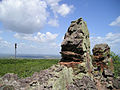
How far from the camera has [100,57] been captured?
21.4 m

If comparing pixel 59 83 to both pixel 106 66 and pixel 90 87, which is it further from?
pixel 106 66

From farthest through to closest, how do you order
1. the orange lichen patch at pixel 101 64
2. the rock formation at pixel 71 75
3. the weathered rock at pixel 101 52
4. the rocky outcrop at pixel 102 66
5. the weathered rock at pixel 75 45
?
the weathered rock at pixel 101 52 < the orange lichen patch at pixel 101 64 < the rocky outcrop at pixel 102 66 < the weathered rock at pixel 75 45 < the rock formation at pixel 71 75

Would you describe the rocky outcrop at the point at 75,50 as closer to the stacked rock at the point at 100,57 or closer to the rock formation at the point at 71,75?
the rock formation at the point at 71,75

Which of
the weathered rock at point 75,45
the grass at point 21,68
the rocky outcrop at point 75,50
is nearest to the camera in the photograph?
the rocky outcrop at point 75,50

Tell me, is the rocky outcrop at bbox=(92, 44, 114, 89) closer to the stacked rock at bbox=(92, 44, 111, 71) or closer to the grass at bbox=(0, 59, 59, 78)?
the stacked rock at bbox=(92, 44, 111, 71)

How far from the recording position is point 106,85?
17.4 m

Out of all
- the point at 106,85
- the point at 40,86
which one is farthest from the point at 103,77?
the point at 40,86

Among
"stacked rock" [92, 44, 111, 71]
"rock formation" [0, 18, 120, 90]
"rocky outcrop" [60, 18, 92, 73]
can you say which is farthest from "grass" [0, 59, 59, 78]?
"stacked rock" [92, 44, 111, 71]

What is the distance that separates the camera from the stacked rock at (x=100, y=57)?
70.0 ft

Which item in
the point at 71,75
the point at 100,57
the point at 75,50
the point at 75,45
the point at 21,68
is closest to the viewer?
the point at 71,75

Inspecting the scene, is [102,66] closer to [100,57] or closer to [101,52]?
[100,57]

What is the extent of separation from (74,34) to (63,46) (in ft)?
9.10

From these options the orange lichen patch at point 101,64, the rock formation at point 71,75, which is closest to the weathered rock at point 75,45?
the rock formation at point 71,75

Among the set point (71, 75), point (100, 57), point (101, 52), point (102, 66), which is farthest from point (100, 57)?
point (71, 75)
